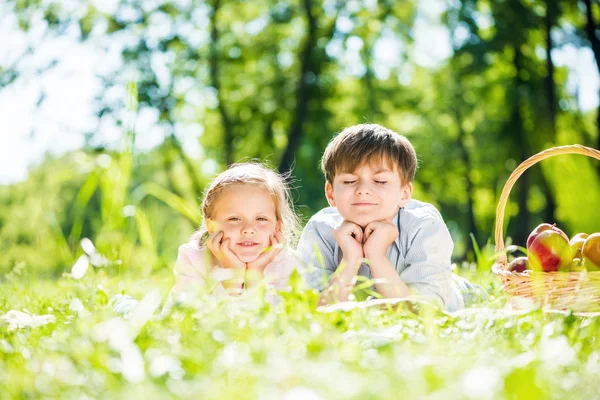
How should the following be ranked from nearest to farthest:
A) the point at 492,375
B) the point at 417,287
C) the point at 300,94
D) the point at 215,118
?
the point at 492,375, the point at 417,287, the point at 300,94, the point at 215,118

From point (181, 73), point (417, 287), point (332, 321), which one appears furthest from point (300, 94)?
point (332, 321)

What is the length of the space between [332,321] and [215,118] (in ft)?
62.7

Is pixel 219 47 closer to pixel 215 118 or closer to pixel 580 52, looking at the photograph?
pixel 215 118

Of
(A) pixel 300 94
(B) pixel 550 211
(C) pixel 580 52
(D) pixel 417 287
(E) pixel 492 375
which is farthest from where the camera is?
(A) pixel 300 94

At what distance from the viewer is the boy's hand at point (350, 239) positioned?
303cm

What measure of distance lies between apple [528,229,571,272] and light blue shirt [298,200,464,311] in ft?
1.38

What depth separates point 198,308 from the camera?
6.15 ft

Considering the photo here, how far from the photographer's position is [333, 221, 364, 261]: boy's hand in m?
3.03

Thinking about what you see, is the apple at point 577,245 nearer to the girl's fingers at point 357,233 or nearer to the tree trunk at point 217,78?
the girl's fingers at point 357,233

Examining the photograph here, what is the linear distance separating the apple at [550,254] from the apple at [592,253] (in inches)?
3.2

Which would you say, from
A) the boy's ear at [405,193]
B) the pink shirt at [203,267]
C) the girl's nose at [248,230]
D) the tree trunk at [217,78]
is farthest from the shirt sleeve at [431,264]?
the tree trunk at [217,78]

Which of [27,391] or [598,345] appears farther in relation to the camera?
[598,345]

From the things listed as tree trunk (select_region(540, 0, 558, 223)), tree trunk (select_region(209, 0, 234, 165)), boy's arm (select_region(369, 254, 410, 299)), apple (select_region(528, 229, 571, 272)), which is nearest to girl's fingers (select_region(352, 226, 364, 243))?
boy's arm (select_region(369, 254, 410, 299))

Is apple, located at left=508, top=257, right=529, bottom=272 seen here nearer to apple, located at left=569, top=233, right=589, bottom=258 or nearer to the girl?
apple, located at left=569, top=233, right=589, bottom=258
